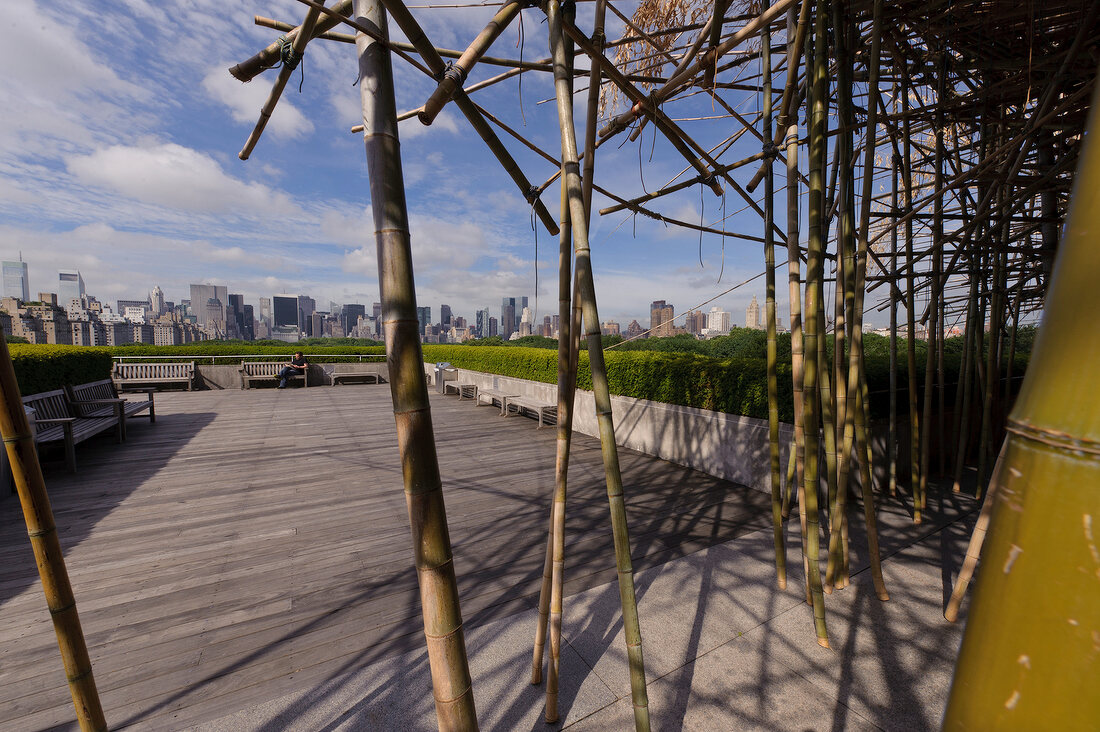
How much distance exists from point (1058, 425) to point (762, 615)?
9.35 feet

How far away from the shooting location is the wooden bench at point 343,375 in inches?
595

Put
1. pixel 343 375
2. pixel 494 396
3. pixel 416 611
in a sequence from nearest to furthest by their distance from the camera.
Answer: pixel 416 611
pixel 494 396
pixel 343 375

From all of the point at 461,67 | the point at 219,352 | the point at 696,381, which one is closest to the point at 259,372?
the point at 219,352

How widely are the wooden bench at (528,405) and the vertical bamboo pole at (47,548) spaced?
6.91 metres

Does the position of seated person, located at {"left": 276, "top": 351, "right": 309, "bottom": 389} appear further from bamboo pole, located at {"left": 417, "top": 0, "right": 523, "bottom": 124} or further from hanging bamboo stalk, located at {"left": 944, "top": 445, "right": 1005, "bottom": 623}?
hanging bamboo stalk, located at {"left": 944, "top": 445, "right": 1005, "bottom": 623}

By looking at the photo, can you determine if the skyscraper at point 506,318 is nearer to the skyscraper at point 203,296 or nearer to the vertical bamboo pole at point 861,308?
the vertical bamboo pole at point 861,308

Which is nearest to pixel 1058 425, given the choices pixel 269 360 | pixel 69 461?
pixel 69 461

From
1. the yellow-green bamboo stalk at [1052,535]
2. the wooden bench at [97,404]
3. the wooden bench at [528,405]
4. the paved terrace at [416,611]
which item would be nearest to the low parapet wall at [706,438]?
the paved terrace at [416,611]

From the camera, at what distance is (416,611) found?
2807 mm

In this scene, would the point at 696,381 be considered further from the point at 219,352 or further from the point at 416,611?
the point at 219,352

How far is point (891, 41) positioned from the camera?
316 cm

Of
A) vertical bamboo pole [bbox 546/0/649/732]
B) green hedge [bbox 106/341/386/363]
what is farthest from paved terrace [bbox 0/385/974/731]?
green hedge [bbox 106/341/386/363]

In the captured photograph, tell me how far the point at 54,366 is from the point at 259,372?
7.07 m

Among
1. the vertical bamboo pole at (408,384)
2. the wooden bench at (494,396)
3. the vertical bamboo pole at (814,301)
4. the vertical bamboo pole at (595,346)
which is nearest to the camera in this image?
the vertical bamboo pole at (408,384)
